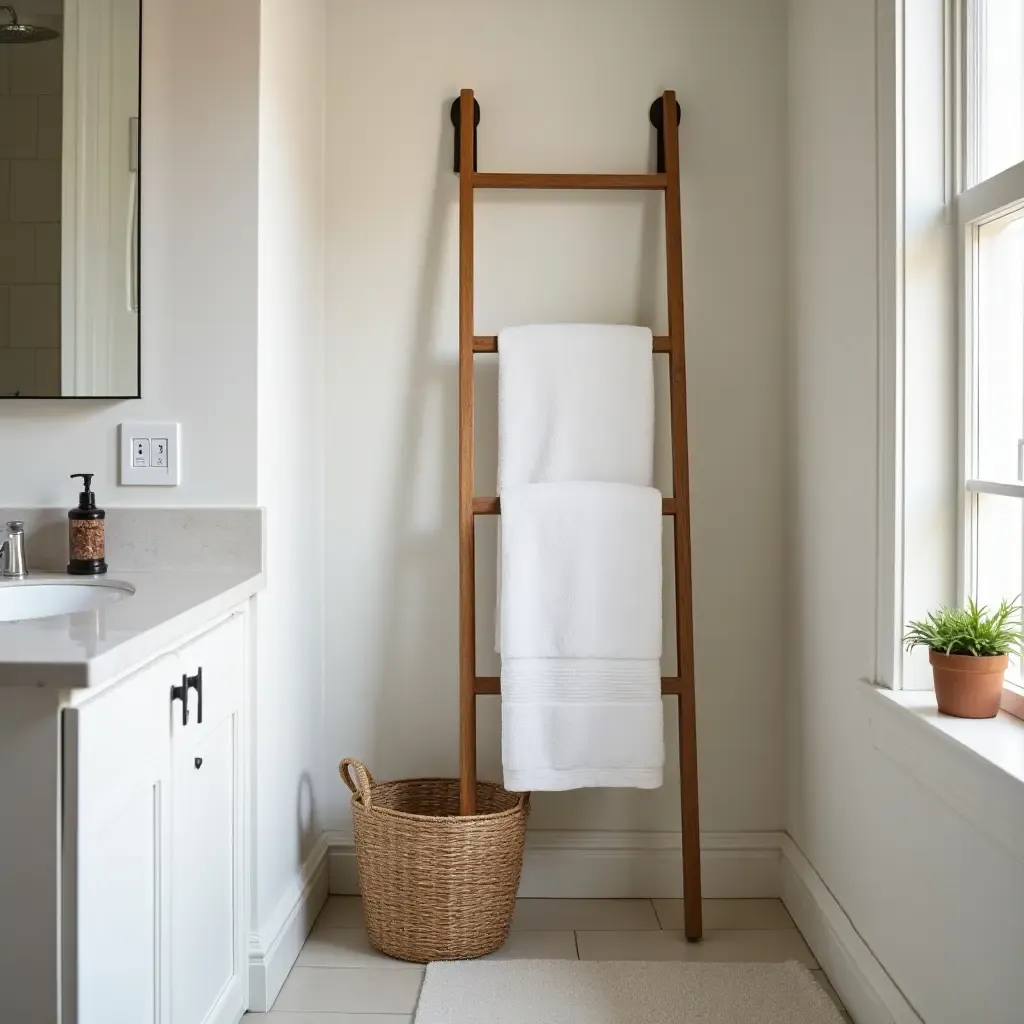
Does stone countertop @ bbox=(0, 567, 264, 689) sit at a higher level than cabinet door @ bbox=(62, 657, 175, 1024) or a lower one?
higher

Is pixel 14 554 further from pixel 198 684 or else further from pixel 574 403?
pixel 574 403

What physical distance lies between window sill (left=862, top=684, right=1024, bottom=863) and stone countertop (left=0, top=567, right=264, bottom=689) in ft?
3.30

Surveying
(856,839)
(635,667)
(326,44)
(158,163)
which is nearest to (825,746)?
(856,839)

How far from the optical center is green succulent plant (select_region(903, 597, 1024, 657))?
4.86ft

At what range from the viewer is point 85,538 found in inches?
68.5

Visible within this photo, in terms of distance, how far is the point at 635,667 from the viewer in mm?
2102

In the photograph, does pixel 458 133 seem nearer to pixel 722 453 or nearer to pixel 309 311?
pixel 309 311

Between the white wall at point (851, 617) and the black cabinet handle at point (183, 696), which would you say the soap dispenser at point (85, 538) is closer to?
the black cabinet handle at point (183, 696)

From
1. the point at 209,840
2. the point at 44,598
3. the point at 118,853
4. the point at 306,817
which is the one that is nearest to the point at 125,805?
the point at 118,853

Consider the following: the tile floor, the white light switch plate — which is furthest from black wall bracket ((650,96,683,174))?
the tile floor

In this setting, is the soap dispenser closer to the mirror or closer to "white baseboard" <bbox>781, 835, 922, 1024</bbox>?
the mirror

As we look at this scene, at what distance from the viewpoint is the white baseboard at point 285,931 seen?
1.82m

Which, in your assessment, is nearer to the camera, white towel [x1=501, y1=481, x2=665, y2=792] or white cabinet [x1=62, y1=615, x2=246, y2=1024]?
white cabinet [x1=62, y1=615, x2=246, y2=1024]

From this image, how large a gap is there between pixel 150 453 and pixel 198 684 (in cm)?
49
